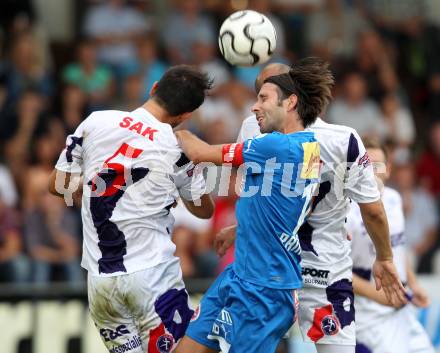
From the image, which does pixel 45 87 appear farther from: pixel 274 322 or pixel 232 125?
pixel 274 322

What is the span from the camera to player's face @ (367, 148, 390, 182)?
8.21 m

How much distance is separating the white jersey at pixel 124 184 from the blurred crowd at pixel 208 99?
4.45 m

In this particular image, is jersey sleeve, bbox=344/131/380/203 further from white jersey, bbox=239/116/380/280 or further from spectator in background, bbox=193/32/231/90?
spectator in background, bbox=193/32/231/90

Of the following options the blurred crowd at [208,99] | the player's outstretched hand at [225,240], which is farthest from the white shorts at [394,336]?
the blurred crowd at [208,99]

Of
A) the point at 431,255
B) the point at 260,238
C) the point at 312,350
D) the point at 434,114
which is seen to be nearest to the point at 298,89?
the point at 260,238

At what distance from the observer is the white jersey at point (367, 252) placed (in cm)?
838

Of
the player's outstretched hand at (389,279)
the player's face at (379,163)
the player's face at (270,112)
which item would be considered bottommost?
the player's outstretched hand at (389,279)

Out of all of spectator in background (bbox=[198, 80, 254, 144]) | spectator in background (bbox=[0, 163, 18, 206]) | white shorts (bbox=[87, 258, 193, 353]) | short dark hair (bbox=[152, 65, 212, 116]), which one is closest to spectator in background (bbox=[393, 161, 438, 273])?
spectator in background (bbox=[198, 80, 254, 144])

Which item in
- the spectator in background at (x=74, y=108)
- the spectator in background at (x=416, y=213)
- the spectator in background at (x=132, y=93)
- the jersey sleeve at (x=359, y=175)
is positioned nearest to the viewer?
the jersey sleeve at (x=359, y=175)

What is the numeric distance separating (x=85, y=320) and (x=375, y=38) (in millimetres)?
7117

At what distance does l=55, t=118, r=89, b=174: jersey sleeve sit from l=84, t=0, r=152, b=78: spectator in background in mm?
7303

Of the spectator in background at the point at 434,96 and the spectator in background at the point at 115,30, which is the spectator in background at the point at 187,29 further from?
the spectator in background at the point at 434,96

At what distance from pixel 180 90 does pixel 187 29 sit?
815 cm

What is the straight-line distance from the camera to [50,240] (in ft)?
39.4
